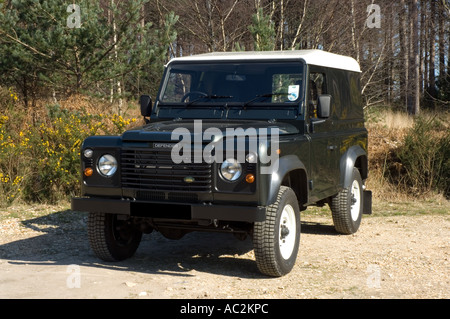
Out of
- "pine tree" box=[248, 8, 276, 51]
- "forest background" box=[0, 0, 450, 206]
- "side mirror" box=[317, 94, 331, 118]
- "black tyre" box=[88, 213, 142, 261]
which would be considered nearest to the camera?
"black tyre" box=[88, 213, 142, 261]

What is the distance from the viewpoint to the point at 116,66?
14359 millimetres

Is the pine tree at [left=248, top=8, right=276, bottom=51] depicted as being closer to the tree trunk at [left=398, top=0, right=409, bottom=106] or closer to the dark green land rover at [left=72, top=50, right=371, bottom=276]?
the dark green land rover at [left=72, top=50, right=371, bottom=276]

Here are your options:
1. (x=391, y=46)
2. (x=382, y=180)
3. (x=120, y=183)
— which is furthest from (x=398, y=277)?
(x=391, y=46)

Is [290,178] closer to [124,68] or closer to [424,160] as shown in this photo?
[424,160]

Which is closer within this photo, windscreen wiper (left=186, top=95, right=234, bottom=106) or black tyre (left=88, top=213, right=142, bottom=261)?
black tyre (left=88, top=213, right=142, bottom=261)

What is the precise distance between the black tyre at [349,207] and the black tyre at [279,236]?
72.9 inches

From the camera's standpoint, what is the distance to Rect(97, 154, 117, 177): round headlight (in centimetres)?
566

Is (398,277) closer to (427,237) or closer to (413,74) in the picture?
(427,237)

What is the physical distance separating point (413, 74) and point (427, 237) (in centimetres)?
1875

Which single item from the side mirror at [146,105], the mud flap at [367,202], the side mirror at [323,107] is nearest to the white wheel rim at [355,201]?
the mud flap at [367,202]

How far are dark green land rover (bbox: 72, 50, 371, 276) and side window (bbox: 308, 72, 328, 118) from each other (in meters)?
0.01

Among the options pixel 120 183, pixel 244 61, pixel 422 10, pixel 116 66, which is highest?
pixel 422 10

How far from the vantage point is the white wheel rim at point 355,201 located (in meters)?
8.13

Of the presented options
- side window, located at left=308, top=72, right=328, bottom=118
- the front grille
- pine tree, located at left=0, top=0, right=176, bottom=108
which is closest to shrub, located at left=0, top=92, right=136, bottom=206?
pine tree, located at left=0, top=0, right=176, bottom=108
